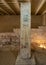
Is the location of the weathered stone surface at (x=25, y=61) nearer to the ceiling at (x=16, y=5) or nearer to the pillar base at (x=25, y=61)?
the pillar base at (x=25, y=61)

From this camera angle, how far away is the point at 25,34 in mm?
3826

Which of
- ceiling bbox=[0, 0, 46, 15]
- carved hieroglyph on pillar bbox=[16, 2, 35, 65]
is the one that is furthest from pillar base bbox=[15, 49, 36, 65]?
ceiling bbox=[0, 0, 46, 15]

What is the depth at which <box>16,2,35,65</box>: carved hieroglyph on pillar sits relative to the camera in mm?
3734

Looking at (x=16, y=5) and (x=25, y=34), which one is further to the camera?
(x=16, y=5)

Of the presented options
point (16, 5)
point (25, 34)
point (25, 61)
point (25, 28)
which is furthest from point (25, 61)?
point (16, 5)

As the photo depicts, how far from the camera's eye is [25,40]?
3.88 metres

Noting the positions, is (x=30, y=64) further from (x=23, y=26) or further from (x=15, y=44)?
(x=15, y=44)

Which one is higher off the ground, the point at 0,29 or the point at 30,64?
the point at 0,29

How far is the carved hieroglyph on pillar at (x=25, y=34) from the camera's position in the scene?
3734 mm

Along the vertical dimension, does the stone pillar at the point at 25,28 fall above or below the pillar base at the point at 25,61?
above

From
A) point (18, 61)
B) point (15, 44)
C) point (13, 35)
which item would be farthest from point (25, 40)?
point (13, 35)

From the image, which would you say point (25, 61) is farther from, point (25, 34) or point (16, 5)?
point (16, 5)

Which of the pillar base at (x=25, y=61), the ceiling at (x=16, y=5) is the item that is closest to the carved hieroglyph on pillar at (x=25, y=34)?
the pillar base at (x=25, y=61)

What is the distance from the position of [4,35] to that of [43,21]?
9.80 feet
